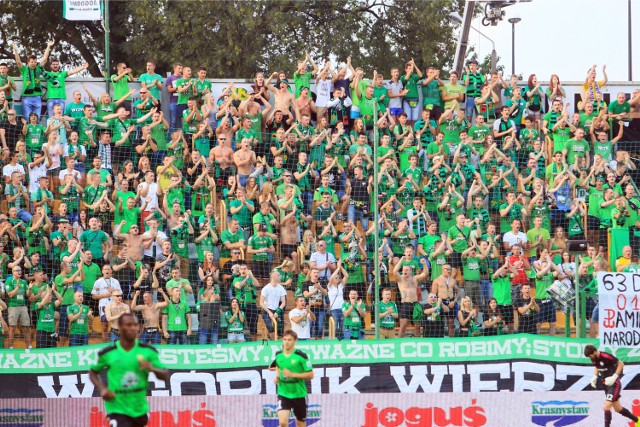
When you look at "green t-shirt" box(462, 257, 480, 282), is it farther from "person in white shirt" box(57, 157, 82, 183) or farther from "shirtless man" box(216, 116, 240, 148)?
"person in white shirt" box(57, 157, 82, 183)

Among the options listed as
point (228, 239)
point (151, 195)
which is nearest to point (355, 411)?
point (228, 239)

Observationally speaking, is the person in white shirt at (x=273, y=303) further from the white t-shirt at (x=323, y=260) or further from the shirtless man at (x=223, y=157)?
the shirtless man at (x=223, y=157)

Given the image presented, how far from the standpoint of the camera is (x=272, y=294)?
19234 mm

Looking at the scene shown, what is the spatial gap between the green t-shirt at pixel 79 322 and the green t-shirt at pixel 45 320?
31 centimetres

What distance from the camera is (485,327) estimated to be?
19484mm

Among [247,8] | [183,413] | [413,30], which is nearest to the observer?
[183,413]

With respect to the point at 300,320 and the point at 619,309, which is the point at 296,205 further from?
the point at 619,309

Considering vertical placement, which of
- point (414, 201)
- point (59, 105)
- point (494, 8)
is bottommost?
point (414, 201)

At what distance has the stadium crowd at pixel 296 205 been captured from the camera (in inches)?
754

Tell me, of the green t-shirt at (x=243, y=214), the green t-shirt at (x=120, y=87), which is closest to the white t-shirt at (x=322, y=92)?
the green t-shirt at (x=243, y=214)

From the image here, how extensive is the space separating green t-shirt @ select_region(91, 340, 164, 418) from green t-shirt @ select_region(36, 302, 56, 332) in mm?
7641

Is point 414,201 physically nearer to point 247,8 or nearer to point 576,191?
point 576,191

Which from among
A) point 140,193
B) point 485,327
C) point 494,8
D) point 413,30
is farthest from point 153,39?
point 485,327

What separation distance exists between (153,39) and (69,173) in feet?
51.3
